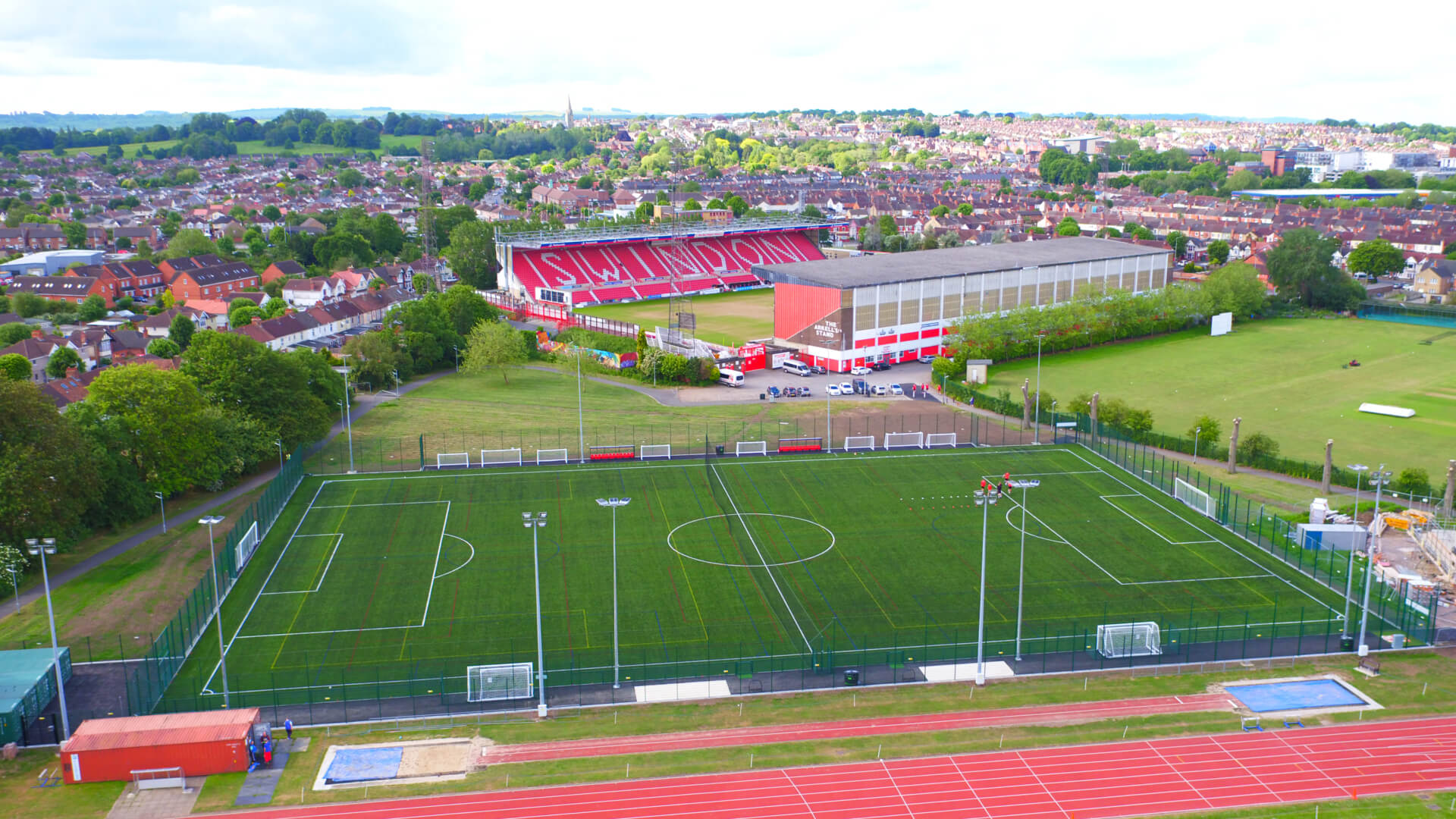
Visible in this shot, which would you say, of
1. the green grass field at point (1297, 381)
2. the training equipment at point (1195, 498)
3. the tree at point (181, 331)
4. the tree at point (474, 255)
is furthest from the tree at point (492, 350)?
the training equipment at point (1195, 498)

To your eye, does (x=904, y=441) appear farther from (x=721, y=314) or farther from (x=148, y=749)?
(x=721, y=314)

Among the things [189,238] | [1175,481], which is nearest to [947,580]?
[1175,481]

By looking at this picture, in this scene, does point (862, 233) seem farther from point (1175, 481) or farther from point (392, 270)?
point (1175, 481)

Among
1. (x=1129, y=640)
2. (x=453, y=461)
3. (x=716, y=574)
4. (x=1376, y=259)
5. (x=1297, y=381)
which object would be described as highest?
(x=1376, y=259)

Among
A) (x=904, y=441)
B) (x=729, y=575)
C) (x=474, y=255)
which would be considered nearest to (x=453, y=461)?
(x=729, y=575)

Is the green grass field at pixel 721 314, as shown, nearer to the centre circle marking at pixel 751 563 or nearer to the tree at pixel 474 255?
the tree at pixel 474 255

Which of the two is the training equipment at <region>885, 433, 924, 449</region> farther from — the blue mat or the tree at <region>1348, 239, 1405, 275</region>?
the tree at <region>1348, 239, 1405, 275</region>
